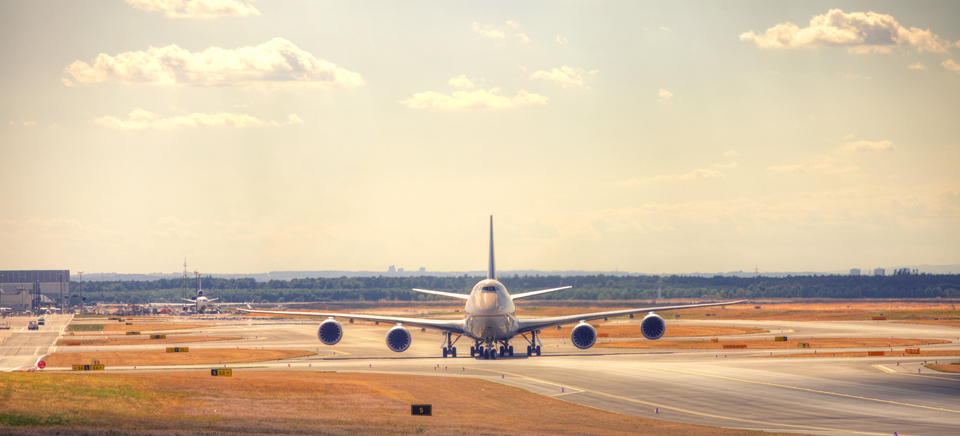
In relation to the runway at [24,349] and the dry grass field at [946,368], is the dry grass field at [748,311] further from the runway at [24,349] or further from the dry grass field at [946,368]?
the runway at [24,349]

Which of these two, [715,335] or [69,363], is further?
[715,335]


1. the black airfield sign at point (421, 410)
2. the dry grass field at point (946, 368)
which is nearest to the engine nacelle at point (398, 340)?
the black airfield sign at point (421, 410)

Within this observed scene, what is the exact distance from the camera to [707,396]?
41812mm

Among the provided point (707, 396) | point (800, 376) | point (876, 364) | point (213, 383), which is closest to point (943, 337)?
point (876, 364)

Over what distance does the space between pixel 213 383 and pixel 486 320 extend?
20480 mm

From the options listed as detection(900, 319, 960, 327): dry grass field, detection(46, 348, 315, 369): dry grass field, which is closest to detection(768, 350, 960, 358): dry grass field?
detection(46, 348, 315, 369): dry grass field

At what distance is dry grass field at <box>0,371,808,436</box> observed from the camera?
3100cm

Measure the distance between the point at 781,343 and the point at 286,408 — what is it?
6100 centimetres

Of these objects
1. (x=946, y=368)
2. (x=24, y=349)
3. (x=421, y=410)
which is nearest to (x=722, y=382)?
(x=946, y=368)

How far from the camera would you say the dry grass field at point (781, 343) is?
254ft

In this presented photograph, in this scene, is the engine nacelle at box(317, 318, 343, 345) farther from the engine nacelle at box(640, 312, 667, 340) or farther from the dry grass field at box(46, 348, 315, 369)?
the engine nacelle at box(640, 312, 667, 340)

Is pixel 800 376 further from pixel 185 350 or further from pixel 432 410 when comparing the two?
pixel 185 350

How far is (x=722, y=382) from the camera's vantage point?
47562mm

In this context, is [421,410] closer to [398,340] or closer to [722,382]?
[722,382]
